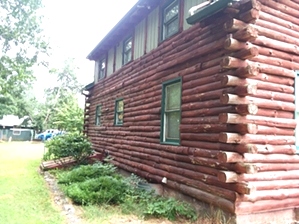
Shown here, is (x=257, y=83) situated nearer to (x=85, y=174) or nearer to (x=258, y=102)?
(x=258, y=102)

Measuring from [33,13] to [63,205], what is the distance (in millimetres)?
10119

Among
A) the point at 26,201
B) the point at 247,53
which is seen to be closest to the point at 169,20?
the point at 247,53

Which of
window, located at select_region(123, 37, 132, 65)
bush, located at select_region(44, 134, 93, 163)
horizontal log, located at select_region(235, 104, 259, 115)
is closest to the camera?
horizontal log, located at select_region(235, 104, 259, 115)

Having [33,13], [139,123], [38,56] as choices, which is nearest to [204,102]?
[139,123]

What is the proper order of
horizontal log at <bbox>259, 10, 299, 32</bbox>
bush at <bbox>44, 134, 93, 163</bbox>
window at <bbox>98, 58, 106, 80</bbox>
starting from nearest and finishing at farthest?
horizontal log at <bbox>259, 10, 299, 32</bbox>
bush at <bbox>44, 134, 93, 163</bbox>
window at <bbox>98, 58, 106, 80</bbox>

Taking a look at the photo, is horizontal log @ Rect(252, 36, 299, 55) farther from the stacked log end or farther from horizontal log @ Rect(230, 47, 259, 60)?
horizontal log @ Rect(230, 47, 259, 60)

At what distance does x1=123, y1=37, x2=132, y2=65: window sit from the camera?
10.6 m

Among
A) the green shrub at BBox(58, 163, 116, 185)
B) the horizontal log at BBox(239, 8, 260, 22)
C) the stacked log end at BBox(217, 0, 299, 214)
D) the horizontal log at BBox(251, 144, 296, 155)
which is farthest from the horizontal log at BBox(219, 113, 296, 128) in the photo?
the green shrub at BBox(58, 163, 116, 185)

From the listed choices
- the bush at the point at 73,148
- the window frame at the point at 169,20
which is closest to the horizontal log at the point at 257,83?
the window frame at the point at 169,20

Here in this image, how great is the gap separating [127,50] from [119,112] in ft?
8.21

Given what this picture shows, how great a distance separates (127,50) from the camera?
1092cm

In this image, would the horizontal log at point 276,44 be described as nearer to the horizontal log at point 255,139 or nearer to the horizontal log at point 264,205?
the horizontal log at point 255,139

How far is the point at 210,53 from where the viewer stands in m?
5.70

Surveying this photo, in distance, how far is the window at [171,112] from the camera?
682 cm
